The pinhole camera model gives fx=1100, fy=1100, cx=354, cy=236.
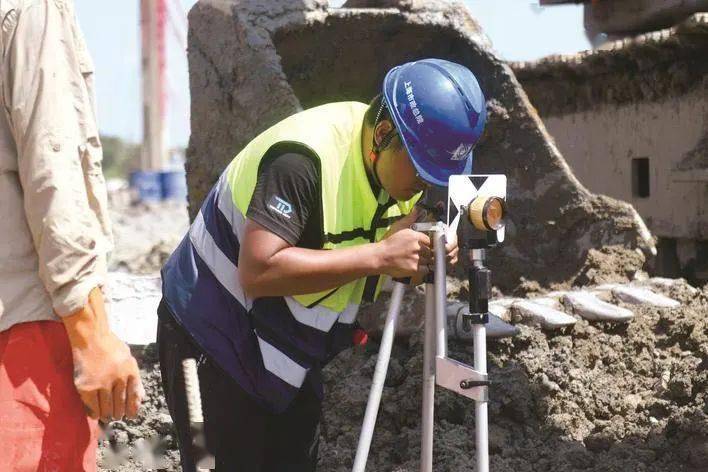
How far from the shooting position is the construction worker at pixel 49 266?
7.00 feet

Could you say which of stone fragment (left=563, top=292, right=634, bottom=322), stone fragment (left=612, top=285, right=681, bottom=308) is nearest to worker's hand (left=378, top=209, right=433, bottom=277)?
stone fragment (left=563, top=292, right=634, bottom=322)

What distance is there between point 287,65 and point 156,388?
240 cm

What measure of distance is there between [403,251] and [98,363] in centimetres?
90

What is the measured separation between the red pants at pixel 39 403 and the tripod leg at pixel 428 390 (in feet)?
3.47

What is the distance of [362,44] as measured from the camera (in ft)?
21.6

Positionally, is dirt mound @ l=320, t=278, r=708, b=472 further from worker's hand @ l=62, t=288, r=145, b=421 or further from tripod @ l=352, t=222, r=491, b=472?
worker's hand @ l=62, t=288, r=145, b=421

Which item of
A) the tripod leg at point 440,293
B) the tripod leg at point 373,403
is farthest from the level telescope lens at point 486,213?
the tripod leg at point 373,403

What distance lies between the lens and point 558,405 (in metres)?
4.62

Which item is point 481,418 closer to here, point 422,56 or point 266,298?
point 266,298

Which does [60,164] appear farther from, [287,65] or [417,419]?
[287,65]

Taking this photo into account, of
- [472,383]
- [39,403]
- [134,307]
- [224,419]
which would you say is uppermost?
[39,403]

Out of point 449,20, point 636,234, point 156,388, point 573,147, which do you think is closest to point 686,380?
point 636,234

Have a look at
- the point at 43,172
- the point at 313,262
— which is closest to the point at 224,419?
the point at 313,262

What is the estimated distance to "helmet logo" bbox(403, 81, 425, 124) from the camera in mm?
2820
